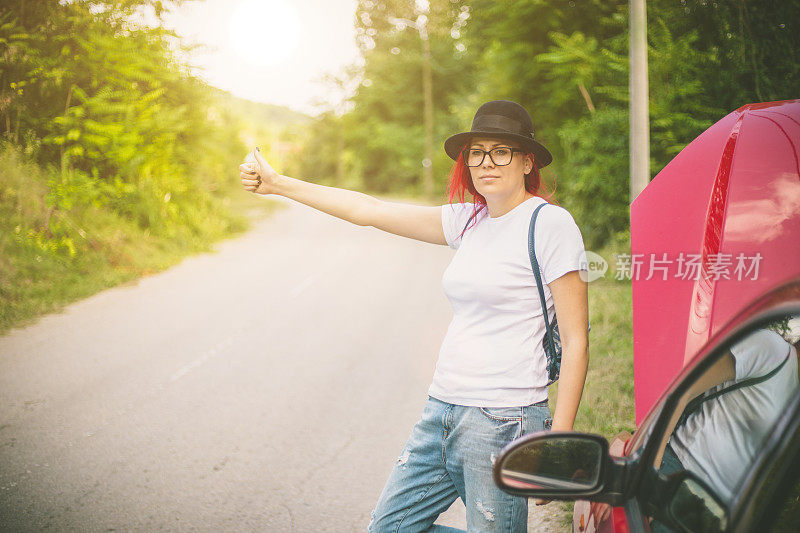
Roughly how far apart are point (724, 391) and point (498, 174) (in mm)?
1046

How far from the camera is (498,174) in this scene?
2.12m

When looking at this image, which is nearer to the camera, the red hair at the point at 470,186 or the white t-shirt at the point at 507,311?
the white t-shirt at the point at 507,311

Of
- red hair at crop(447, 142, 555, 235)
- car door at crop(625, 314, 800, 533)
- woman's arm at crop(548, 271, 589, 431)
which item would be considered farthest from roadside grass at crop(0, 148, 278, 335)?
car door at crop(625, 314, 800, 533)

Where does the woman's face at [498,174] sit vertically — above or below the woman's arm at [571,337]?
above

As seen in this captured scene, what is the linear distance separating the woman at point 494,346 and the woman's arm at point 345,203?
33 cm

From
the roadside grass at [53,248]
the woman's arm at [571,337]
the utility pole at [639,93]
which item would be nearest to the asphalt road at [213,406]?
the roadside grass at [53,248]

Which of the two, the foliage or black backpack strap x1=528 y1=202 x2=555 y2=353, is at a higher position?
the foliage

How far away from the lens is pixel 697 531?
47.1 inches

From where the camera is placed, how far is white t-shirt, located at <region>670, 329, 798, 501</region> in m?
1.13

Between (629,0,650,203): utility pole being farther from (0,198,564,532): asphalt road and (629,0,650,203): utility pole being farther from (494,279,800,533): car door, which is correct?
(494,279,800,533): car door

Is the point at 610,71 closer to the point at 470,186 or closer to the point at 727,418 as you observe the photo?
the point at 470,186

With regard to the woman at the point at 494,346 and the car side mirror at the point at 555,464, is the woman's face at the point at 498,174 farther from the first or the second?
the car side mirror at the point at 555,464

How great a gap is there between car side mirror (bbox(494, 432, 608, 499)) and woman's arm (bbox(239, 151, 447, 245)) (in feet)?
3.80

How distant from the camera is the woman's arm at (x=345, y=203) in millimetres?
2531
